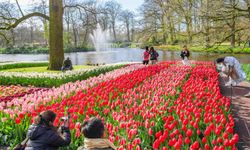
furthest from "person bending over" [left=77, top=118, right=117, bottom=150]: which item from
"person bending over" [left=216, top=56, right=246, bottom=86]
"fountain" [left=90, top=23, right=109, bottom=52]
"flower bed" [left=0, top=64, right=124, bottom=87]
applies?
"fountain" [left=90, top=23, right=109, bottom=52]

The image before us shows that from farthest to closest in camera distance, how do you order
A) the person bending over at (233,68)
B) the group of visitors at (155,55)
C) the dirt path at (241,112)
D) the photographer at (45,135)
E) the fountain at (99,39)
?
the fountain at (99,39)
the group of visitors at (155,55)
the person bending over at (233,68)
the dirt path at (241,112)
the photographer at (45,135)

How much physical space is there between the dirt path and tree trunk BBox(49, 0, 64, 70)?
9886mm

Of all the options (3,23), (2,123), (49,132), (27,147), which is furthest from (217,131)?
(3,23)

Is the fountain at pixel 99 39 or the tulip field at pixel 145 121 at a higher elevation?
the fountain at pixel 99 39

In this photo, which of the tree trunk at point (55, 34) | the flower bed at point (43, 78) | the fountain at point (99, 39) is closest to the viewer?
the flower bed at point (43, 78)

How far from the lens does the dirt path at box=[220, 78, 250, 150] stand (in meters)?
5.96

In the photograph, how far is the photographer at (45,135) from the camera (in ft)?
14.1

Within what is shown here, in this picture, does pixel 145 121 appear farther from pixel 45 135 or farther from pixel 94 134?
pixel 94 134

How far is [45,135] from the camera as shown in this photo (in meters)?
4.33

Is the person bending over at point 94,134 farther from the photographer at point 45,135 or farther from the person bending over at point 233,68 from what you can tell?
the person bending over at point 233,68

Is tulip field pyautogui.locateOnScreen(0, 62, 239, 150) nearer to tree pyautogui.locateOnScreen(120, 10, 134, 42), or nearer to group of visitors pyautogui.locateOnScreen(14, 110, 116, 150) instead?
group of visitors pyautogui.locateOnScreen(14, 110, 116, 150)

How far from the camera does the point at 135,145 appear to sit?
14.2 feet

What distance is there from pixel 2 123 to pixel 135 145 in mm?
2682

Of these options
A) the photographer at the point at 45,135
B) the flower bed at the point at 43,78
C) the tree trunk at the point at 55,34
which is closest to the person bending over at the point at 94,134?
the photographer at the point at 45,135
